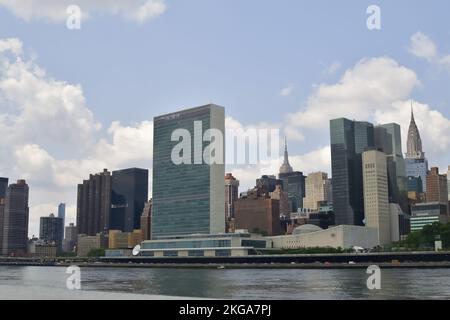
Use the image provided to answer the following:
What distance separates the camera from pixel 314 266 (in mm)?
186375
